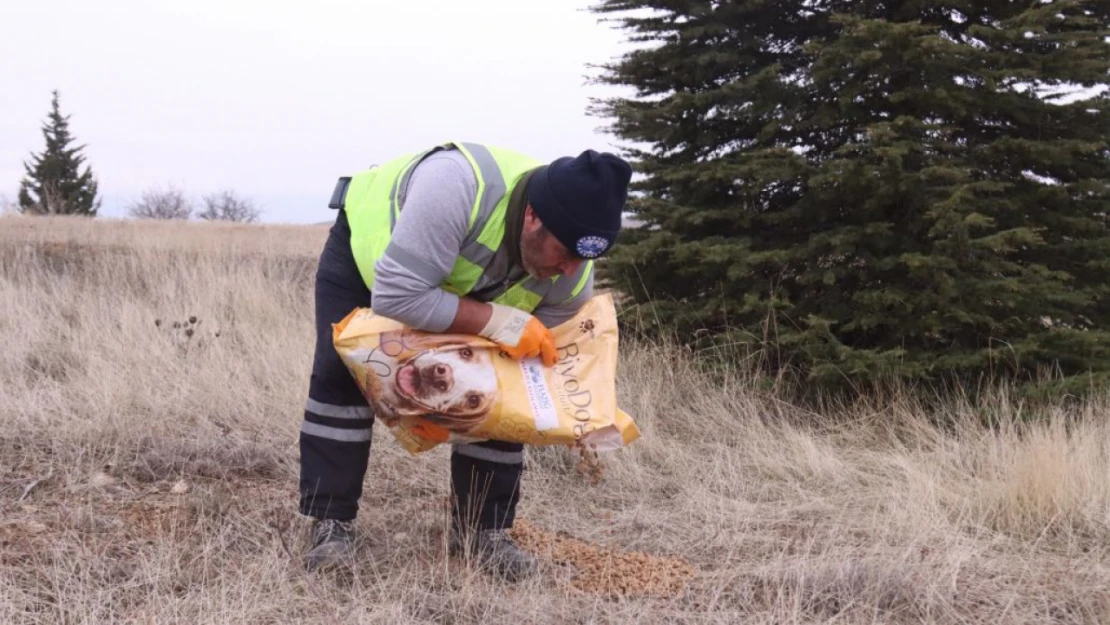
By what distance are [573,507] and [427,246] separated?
1.67 meters

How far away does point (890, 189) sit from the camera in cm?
484

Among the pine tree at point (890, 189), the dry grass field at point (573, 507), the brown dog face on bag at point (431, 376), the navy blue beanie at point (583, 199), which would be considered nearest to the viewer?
the navy blue beanie at point (583, 199)

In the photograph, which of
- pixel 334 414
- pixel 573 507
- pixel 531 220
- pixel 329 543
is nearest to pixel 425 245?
pixel 531 220

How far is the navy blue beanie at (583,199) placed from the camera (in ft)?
7.93

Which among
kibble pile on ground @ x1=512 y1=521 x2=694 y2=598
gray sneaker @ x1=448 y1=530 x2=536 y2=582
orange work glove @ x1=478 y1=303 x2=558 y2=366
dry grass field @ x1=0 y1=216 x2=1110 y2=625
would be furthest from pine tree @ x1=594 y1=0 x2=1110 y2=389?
orange work glove @ x1=478 y1=303 x2=558 y2=366

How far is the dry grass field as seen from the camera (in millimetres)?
2756

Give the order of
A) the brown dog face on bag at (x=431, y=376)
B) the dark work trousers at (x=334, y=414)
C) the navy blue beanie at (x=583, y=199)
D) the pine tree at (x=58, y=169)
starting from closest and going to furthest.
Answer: the navy blue beanie at (x=583, y=199)
the brown dog face on bag at (x=431, y=376)
the dark work trousers at (x=334, y=414)
the pine tree at (x=58, y=169)

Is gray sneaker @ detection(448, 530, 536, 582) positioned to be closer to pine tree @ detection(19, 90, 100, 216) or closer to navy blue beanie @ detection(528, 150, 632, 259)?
navy blue beanie @ detection(528, 150, 632, 259)

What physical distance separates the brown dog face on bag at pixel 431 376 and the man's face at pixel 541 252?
30 centimetres

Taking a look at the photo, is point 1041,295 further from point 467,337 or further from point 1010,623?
point 467,337

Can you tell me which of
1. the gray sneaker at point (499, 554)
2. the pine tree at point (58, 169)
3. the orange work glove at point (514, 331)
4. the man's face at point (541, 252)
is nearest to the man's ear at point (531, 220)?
the man's face at point (541, 252)

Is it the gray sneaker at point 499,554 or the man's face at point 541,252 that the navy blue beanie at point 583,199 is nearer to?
the man's face at point 541,252

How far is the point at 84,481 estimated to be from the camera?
3678mm

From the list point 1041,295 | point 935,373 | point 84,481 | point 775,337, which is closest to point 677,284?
point 775,337
